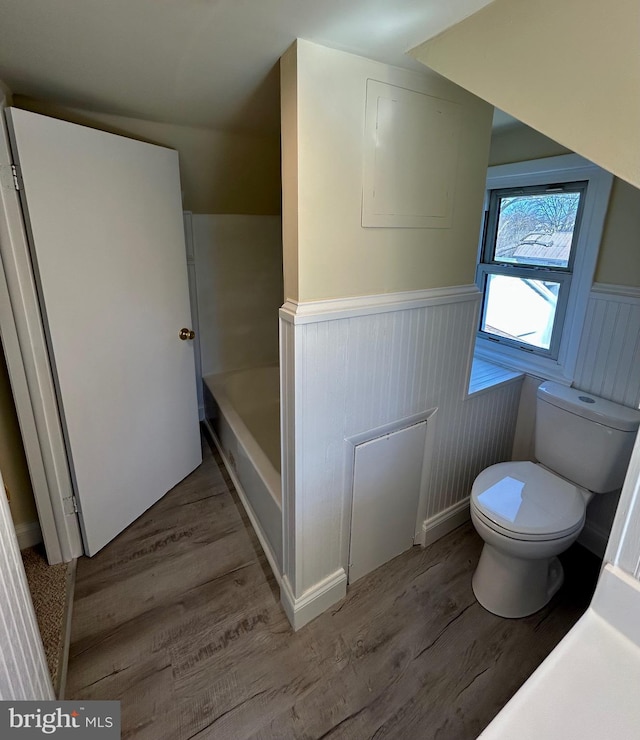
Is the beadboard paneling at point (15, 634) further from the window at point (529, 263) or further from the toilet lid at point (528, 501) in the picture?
the window at point (529, 263)

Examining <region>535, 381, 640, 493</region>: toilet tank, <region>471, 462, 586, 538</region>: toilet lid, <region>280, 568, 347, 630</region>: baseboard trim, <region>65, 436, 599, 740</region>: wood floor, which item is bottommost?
<region>65, 436, 599, 740</region>: wood floor

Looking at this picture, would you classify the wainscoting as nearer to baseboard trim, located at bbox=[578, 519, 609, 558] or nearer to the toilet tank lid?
the toilet tank lid

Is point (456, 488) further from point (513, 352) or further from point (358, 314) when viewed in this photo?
point (358, 314)

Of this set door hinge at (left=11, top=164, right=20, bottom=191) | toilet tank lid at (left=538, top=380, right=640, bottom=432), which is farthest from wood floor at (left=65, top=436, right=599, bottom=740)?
door hinge at (left=11, top=164, right=20, bottom=191)

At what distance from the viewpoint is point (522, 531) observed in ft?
4.66

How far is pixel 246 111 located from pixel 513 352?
1.68m

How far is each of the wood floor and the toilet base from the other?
0.04 meters

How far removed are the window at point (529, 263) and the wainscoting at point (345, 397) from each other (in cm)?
54

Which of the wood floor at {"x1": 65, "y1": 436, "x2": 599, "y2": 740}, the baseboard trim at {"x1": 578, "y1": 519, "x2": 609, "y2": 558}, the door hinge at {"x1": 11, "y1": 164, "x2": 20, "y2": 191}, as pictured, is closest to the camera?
the wood floor at {"x1": 65, "y1": 436, "x2": 599, "y2": 740}

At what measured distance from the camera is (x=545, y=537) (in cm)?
142

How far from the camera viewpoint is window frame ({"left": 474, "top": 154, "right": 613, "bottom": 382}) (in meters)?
1.68

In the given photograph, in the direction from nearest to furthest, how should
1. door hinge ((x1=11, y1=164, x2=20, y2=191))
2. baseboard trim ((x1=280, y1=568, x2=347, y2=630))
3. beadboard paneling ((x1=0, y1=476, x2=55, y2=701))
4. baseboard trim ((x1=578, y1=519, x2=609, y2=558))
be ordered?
beadboard paneling ((x1=0, y1=476, x2=55, y2=701)), door hinge ((x1=11, y1=164, x2=20, y2=191)), baseboard trim ((x1=280, y1=568, x2=347, y2=630)), baseboard trim ((x1=578, y1=519, x2=609, y2=558))

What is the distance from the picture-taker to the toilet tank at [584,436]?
1.54 meters

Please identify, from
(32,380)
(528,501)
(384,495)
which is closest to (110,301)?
(32,380)
